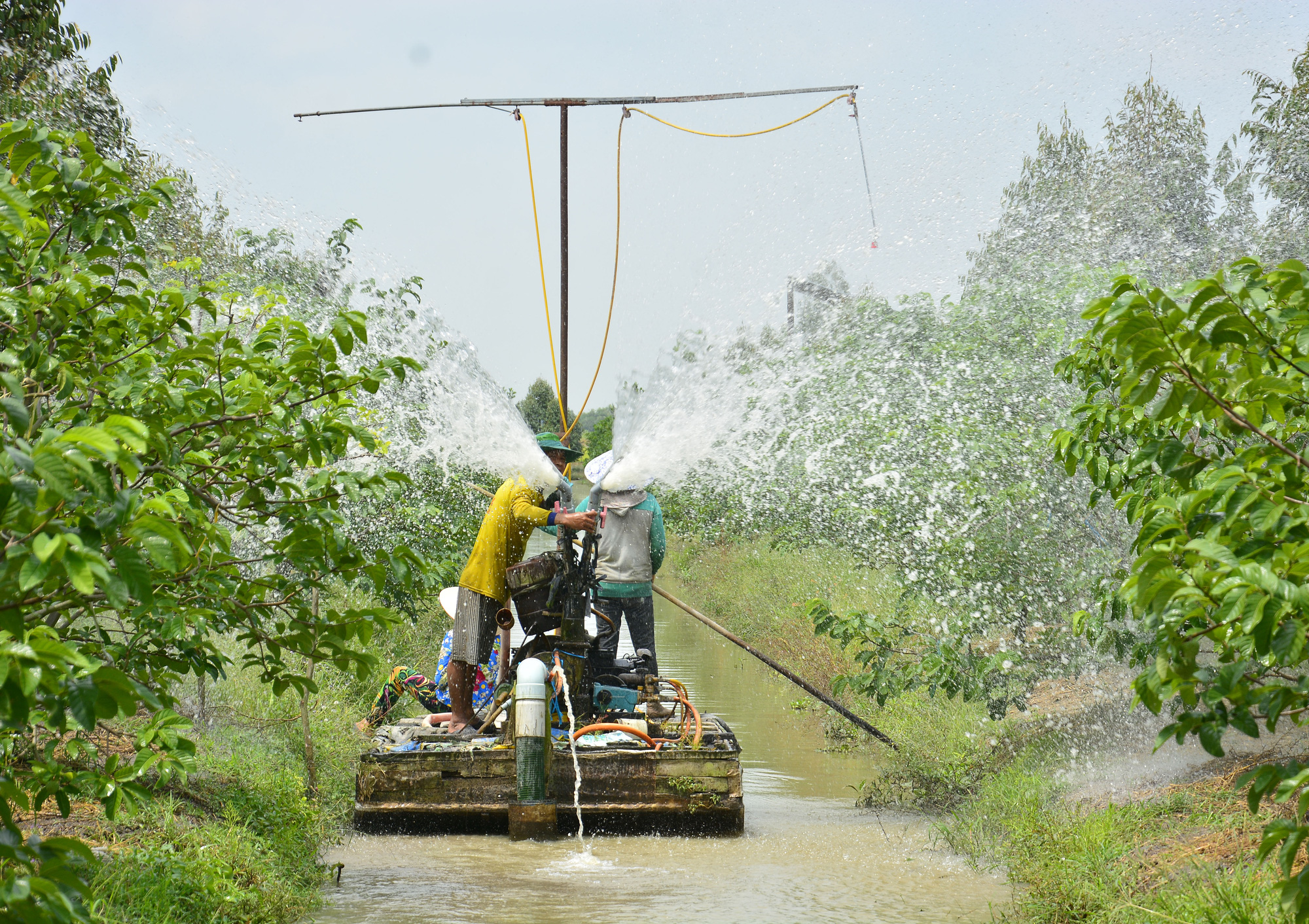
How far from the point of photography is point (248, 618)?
3709 millimetres

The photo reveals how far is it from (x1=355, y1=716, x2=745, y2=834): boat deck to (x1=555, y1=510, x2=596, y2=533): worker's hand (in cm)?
133

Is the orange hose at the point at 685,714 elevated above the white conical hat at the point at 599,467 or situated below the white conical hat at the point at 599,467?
below

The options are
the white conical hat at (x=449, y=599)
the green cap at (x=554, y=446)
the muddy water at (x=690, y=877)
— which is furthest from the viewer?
the white conical hat at (x=449, y=599)

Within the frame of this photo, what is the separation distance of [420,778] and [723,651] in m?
11.0

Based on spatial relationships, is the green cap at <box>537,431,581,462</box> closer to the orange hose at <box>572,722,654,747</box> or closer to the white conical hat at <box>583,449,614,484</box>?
the white conical hat at <box>583,449,614,484</box>

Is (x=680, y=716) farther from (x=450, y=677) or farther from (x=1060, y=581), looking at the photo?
(x=1060, y=581)

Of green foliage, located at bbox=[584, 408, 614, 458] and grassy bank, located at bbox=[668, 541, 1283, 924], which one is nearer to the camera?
grassy bank, located at bbox=[668, 541, 1283, 924]

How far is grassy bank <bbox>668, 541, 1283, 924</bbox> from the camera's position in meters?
4.68

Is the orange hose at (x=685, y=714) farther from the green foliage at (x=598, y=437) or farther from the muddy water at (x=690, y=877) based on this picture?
the green foliage at (x=598, y=437)

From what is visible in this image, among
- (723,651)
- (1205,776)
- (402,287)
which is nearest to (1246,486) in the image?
(1205,776)

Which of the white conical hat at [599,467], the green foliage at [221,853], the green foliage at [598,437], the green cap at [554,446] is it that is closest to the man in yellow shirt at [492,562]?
the green cap at [554,446]

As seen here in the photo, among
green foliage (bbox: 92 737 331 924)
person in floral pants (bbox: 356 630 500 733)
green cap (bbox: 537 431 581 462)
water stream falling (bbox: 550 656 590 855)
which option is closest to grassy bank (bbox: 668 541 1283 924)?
water stream falling (bbox: 550 656 590 855)

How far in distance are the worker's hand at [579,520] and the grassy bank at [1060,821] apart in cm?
278

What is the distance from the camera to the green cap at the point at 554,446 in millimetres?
7355
